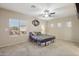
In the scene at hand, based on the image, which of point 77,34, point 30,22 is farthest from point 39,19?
point 77,34

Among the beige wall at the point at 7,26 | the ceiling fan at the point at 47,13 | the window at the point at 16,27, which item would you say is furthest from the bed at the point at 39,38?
the ceiling fan at the point at 47,13

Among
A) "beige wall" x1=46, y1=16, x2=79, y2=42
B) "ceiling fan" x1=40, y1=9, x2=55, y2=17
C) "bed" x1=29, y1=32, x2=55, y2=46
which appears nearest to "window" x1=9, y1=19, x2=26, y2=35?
"bed" x1=29, y1=32, x2=55, y2=46

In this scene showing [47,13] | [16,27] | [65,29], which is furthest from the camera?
[65,29]

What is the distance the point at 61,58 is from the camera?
239cm

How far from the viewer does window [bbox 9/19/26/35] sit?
3.67 m

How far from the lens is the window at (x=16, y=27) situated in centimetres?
367

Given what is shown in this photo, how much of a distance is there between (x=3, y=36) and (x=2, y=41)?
0.25m

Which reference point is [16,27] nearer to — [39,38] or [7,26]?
[7,26]

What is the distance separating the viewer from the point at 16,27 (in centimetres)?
369

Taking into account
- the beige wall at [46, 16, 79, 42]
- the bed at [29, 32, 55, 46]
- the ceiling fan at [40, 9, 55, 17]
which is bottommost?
the bed at [29, 32, 55, 46]

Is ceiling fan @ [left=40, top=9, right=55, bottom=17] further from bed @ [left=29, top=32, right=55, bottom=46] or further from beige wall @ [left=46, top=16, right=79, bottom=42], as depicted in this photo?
bed @ [left=29, top=32, right=55, bottom=46]

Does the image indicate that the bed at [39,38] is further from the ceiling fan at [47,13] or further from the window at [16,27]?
the ceiling fan at [47,13]

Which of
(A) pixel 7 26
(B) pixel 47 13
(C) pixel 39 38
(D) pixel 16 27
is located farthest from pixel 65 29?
(A) pixel 7 26

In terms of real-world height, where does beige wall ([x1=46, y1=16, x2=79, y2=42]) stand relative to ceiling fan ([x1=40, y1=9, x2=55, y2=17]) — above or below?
below
